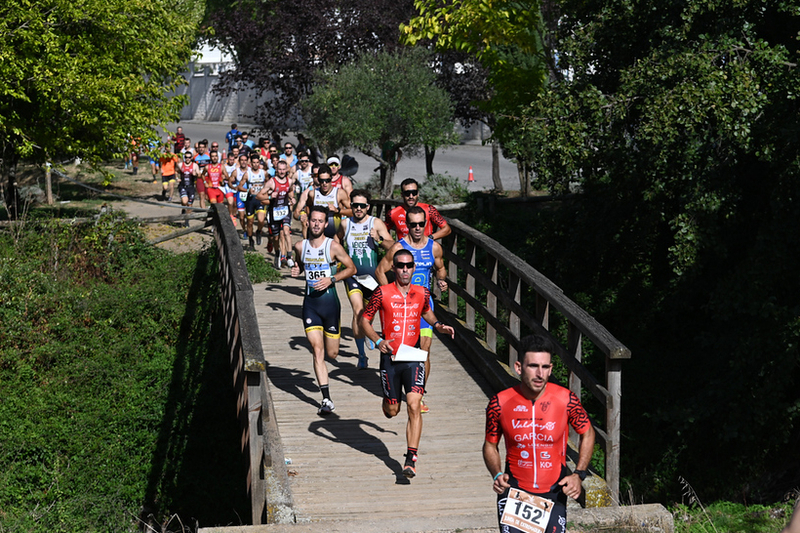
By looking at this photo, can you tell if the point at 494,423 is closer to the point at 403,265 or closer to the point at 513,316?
the point at 403,265

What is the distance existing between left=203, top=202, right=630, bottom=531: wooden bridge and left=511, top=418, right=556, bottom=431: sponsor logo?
1.26 metres

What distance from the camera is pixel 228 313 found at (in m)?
11.9

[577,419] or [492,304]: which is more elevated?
[577,419]

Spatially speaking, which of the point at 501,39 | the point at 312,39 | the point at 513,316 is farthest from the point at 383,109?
the point at 513,316

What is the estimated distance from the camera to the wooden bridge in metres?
7.17

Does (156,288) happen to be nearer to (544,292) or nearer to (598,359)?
(598,359)

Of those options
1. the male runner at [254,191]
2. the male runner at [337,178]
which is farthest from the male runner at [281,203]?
the male runner at [254,191]

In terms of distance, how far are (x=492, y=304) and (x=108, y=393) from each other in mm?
6264

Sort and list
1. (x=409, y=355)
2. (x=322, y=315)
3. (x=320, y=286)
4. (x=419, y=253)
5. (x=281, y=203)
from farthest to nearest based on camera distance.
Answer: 1. (x=281, y=203)
2. (x=419, y=253)
3. (x=322, y=315)
4. (x=320, y=286)
5. (x=409, y=355)

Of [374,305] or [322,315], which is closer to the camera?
[374,305]

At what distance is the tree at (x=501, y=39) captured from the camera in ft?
61.7

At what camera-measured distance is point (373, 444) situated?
8.69 m

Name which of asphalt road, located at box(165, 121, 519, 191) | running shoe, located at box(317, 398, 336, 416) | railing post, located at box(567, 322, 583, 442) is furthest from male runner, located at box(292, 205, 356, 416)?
asphalt road, located at box(165, 121, 519, 191)

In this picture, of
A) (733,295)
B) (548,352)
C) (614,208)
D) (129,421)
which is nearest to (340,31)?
(614,208)
